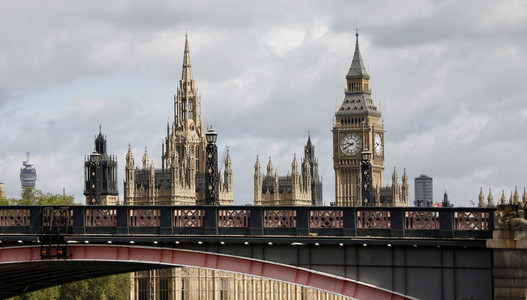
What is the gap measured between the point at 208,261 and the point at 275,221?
2.90 meters

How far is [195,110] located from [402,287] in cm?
14279

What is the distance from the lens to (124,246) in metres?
53.4

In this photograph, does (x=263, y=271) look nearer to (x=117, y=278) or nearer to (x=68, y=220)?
(x=68, y=220)

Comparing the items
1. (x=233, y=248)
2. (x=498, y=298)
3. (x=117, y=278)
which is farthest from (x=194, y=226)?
(x=117, y=278)

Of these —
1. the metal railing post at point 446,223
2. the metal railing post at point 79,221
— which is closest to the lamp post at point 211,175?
the metal railing post at point 79,221

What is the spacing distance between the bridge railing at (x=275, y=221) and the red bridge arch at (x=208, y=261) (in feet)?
2.34

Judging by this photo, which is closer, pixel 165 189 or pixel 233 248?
pixel 233 248

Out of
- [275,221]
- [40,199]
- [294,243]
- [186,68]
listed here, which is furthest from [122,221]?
[186,68]

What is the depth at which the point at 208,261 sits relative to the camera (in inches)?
2080

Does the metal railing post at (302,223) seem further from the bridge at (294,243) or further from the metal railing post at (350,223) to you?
the metal railing post at (350,223)

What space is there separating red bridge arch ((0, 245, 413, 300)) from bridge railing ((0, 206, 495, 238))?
71 cm

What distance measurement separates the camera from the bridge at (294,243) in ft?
168

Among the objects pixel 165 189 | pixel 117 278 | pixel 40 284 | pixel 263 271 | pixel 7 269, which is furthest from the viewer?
pixel 165 189

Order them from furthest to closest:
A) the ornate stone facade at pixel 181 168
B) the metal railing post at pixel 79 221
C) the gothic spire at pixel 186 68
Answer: the gothic spire at pixel 186 68
the ornate stone facade at pixel 181 168
the metal railing post at pixel 79 221
